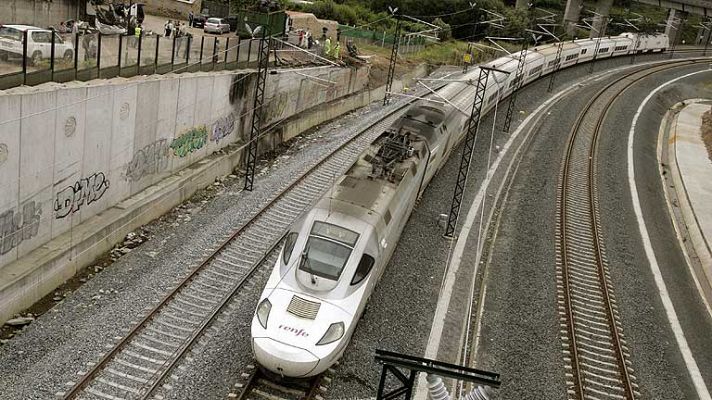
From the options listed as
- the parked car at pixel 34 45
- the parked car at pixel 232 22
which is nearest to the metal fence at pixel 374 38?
the parked car at pixel 232 22

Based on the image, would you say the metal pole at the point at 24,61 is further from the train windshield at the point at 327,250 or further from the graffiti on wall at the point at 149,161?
the train windshield at the point at 327,250

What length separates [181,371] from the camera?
14883 millimetres

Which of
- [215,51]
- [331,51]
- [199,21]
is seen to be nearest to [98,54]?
[215,51]

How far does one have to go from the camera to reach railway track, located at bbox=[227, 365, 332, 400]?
566 inches

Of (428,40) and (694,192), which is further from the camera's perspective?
(428,40)

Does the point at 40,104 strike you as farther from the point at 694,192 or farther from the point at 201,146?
the point at 694,192

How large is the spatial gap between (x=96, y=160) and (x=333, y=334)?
1044cm

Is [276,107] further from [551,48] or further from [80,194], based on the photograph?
[551,48]

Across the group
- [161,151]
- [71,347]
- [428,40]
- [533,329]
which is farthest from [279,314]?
[428,40]

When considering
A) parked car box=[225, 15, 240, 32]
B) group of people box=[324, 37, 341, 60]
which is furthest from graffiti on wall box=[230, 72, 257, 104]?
parked car box=[225, 15, 240, 32]

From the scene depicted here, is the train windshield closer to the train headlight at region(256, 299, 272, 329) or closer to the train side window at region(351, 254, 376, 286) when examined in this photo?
the train side window at region(351, 254, 376, 286)

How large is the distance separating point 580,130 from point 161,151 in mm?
28649

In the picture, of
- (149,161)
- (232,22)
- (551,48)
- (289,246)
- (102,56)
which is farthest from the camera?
(551,48)

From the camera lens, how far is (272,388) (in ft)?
48.2
